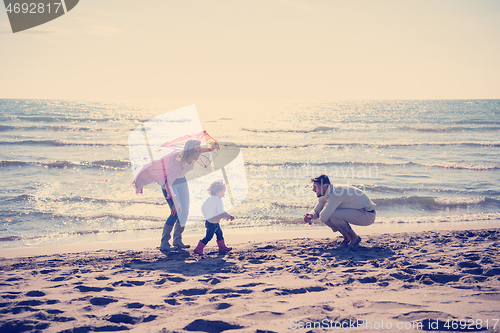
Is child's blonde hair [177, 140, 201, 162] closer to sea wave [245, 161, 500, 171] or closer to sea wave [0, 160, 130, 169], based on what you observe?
sea wave [245, 161, 500, 171]

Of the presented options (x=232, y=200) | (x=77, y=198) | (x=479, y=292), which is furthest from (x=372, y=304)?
(x=77, y=198)

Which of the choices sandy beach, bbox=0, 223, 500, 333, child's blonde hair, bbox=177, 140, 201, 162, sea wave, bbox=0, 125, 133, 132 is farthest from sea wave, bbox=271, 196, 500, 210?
sea wave, bbox=0, 125, 133, 132

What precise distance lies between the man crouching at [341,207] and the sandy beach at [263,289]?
0.41 meters

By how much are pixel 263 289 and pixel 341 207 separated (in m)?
2.26

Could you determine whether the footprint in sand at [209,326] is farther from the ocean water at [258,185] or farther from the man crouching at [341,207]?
the ocean water at [258,185]

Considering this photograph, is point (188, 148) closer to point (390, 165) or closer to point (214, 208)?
point (214, 208)

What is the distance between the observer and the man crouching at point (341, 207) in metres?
5.25

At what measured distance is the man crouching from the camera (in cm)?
525

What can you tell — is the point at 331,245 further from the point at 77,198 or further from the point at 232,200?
the point at 77,198

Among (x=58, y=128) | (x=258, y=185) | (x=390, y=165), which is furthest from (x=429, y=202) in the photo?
(x=58, y=128)

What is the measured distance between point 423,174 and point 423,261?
10.4 meters

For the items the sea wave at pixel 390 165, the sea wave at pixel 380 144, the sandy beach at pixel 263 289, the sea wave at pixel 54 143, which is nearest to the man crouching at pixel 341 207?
the sandy beach at pixel 263 289

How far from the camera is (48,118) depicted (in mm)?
35438

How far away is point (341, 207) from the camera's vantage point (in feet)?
17.9
